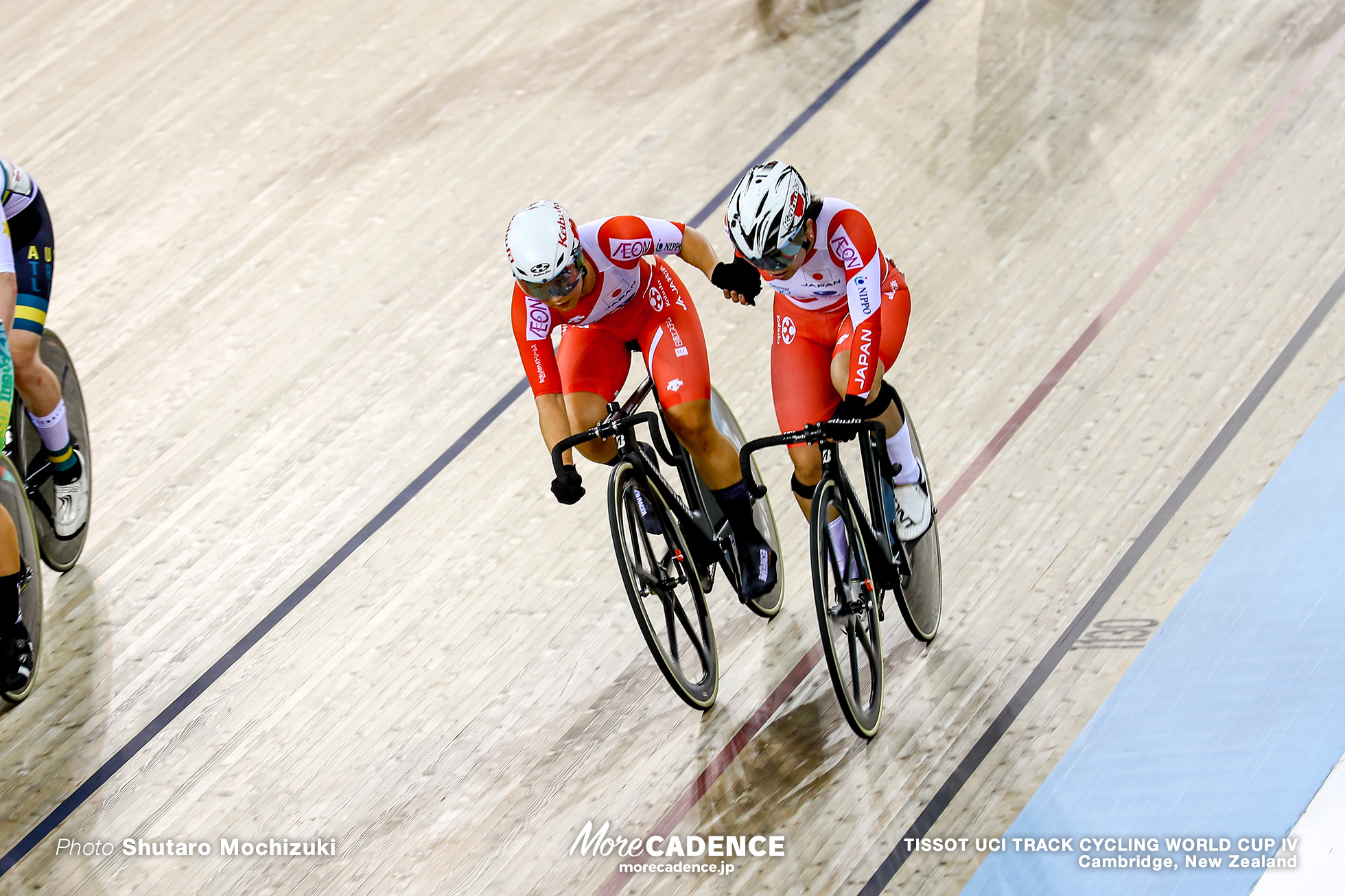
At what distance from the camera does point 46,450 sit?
3.52m

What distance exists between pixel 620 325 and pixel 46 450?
185 cm

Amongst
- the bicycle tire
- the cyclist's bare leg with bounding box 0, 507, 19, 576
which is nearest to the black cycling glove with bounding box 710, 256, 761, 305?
the cyclist's bare leg with bounding box 0, 507, 19, 576

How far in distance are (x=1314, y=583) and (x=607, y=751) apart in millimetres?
1931

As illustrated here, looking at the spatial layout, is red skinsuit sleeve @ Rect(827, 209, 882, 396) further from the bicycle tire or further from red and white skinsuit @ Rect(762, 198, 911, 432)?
the bicycle tire

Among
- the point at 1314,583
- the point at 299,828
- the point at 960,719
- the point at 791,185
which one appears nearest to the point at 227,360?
the point at 299,828

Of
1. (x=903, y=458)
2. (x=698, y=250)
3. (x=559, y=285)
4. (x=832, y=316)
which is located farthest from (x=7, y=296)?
(x=903, y=458)

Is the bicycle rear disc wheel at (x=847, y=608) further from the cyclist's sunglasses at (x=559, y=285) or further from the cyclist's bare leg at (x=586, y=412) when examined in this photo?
the cyclist's sunglasses at (x=559, y=285)

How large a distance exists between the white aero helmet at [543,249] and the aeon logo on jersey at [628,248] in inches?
7.1

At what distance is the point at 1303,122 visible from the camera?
4777 mm

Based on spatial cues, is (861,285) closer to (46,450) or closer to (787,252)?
(787,252)

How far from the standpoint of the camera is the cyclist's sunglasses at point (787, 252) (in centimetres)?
263

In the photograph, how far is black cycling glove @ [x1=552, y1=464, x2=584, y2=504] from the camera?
264 centimetres

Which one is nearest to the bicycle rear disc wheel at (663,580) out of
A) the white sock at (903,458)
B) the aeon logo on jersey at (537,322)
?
the aeon logo on jersey at (537,322)

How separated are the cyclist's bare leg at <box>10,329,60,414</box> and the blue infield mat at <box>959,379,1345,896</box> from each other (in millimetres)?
2796
